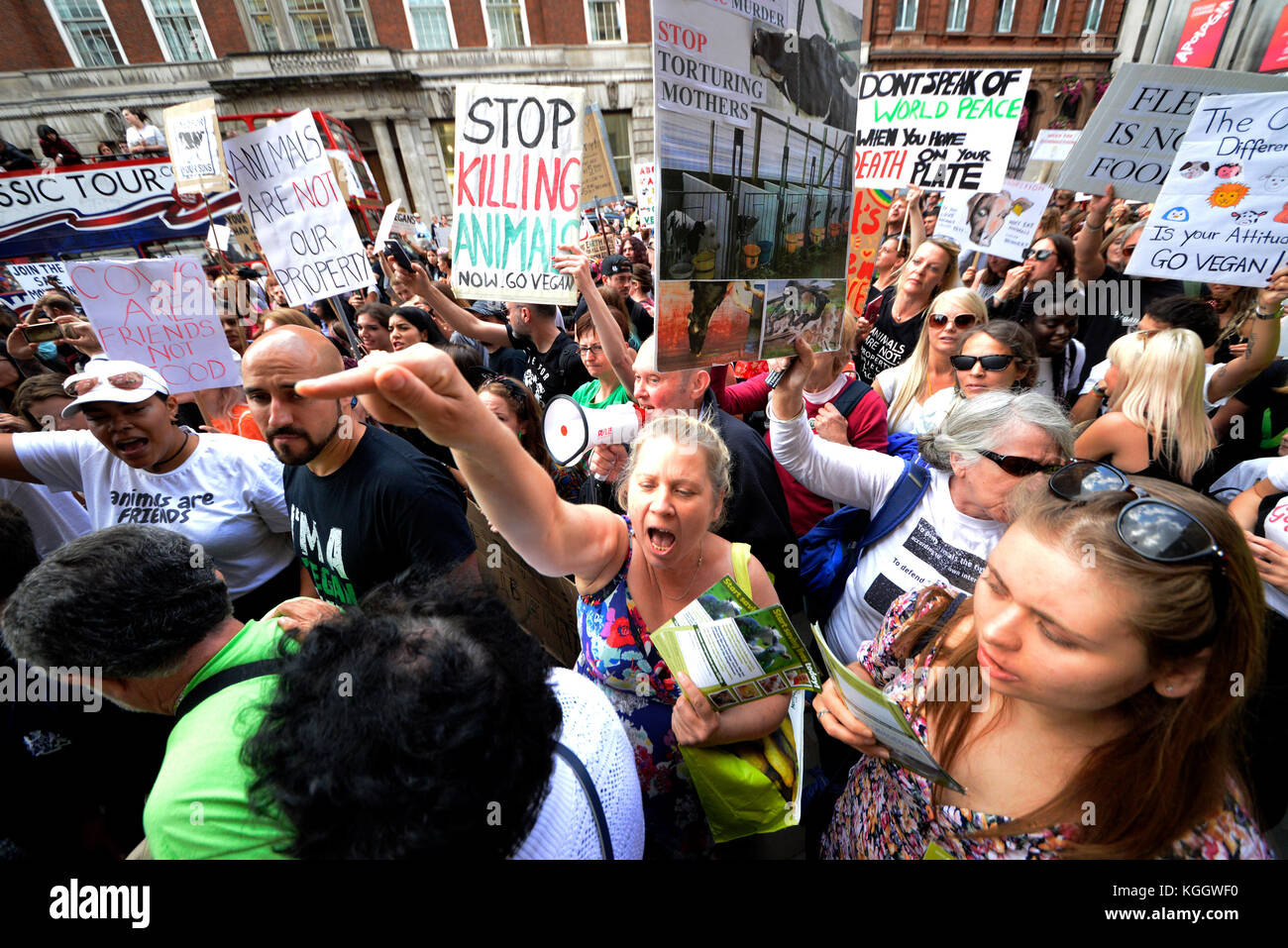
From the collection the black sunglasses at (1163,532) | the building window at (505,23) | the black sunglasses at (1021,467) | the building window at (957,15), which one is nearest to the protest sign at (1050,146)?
the black sunglasses at (1021,467)

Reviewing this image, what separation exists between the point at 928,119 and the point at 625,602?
4.37 meters

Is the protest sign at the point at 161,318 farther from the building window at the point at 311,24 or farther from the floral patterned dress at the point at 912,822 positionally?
the building window at the point at 311,24

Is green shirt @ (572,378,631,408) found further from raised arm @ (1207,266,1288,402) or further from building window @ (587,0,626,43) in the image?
building window @ (587,0,626,43)

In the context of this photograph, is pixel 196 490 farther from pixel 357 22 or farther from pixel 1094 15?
pixel 1094 15

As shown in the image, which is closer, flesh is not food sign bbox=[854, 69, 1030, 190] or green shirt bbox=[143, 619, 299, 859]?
green shirt bbox=[143, 619, 299, 859]

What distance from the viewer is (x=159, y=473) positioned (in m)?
2.14

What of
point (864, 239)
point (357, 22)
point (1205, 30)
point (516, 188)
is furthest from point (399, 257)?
point (357, 22)

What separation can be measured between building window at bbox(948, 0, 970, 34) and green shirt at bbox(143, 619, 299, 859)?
112ft

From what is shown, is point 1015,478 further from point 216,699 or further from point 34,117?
point 34,117

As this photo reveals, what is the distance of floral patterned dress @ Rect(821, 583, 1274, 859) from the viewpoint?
930 millimetres

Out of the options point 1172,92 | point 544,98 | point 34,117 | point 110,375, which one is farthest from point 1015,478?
point 34,117

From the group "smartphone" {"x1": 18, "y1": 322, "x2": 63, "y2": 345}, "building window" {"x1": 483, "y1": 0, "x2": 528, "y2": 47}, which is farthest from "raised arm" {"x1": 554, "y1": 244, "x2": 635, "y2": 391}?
"building window" {"x1": 483, "y1": 0, "x2": 528, "y2": 47}

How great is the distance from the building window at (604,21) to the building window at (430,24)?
18.1 feet

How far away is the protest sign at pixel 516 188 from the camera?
9.68 feet
